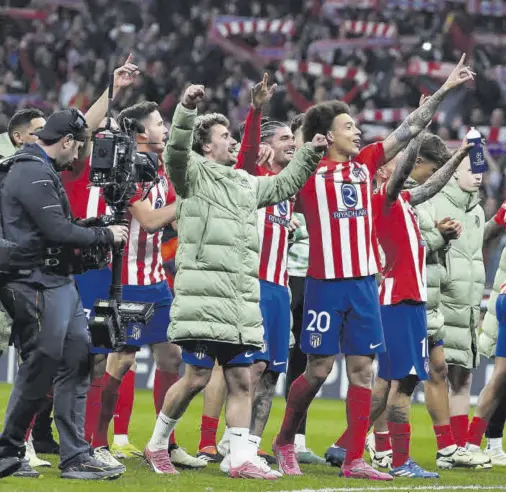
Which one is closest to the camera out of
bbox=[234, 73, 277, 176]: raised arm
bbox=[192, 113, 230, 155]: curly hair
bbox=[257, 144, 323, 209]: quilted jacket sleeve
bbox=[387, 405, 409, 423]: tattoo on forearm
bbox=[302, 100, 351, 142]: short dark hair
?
bbox=[234, 73, 277, 176]: raised arm

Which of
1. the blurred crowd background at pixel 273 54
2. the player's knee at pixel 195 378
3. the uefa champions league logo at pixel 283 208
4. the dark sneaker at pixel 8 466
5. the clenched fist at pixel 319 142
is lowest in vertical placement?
the dark sneaker at pixel 8 466

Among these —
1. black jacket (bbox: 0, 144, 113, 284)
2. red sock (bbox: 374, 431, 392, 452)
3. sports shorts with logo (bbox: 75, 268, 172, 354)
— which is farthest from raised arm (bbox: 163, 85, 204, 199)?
red sock (bbox: 374, 431, 392, 452)

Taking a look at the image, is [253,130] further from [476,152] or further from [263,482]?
[263,482]

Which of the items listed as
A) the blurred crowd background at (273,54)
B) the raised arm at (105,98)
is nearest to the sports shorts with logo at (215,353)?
the raised arm at (105,98)

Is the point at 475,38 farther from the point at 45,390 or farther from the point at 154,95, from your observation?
the point at 45,390

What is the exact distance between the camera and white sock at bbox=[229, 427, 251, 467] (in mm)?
8148

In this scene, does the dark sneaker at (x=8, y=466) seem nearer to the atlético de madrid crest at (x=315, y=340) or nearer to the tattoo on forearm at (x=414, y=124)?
the atlético de madrid crest at (x=315, y=340)

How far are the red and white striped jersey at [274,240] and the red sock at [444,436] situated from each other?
151 cm

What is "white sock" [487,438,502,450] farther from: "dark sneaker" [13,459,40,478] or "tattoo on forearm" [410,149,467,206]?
"dark sneaker" [13,459,40,478]

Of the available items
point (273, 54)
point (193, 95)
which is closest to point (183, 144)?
point (193, 95)

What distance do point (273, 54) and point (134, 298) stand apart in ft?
53.9

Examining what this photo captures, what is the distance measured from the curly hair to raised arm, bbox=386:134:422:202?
113 centimetres

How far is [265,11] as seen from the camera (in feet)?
87.2

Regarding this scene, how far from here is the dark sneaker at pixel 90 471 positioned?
303 inches
